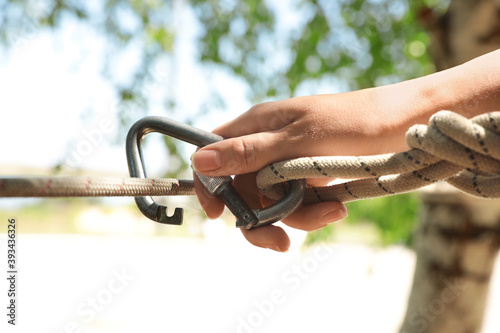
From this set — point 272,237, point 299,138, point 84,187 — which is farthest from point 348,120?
point 84,187

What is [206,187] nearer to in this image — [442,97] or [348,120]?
[348,120]

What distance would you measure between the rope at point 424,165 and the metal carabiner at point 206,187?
0.13 ft

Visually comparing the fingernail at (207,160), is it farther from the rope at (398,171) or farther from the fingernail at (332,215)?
the fingernail at (332,215)

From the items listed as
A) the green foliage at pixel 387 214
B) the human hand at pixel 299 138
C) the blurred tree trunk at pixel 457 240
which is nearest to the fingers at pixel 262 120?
the human hand at pixel 299 138

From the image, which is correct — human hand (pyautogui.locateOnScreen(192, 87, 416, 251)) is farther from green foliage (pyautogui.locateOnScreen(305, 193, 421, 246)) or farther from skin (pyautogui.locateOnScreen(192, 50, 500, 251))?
green foliage (pyautogui.locateOnScreen(305, 193, 421, 246))

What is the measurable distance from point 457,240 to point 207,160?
1.57 metres

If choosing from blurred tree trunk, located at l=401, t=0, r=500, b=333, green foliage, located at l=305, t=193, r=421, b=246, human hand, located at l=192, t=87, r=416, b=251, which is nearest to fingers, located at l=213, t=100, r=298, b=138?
human hand, located at l=192, t=87, r=416, b=251

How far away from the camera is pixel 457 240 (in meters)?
1.87

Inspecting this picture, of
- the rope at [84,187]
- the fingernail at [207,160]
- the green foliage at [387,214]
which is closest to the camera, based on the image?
the rope at [84,187]

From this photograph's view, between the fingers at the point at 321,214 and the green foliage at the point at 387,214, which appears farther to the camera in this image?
the green foliage at the point at 387,214

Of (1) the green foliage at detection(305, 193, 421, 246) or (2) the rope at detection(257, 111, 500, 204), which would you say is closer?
(2) the rope at detection(257, 111, 500, 204)

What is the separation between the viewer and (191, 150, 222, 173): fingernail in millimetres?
634

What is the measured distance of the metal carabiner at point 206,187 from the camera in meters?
0.65

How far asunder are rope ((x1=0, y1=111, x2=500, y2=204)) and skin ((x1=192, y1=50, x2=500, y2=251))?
4 centimetres
